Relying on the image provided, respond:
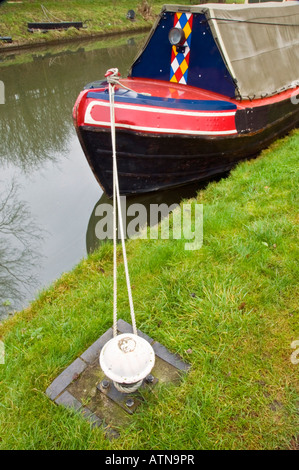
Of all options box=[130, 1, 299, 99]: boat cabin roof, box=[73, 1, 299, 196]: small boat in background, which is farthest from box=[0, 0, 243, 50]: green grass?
box=[73, 1, 299, 196]: small boat in background

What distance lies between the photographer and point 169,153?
14.7 feet

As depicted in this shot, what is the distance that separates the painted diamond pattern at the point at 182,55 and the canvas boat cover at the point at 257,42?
11cm

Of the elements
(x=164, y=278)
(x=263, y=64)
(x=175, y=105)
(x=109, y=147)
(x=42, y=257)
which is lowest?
(x=42, y=257)

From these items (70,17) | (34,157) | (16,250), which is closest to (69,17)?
(70,17)

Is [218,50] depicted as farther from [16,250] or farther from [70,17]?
[70,17]

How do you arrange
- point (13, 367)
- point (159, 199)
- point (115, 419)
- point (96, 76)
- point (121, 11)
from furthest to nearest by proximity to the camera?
point (121, 11), point (96, 76), point (159, 199), point (13, 367), point (115, 419)

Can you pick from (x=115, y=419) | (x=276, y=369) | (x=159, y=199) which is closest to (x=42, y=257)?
(x=159, y=199)

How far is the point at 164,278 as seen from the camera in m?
2.66

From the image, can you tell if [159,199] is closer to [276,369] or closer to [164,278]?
[164,278]

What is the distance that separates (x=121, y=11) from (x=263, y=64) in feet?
67.6

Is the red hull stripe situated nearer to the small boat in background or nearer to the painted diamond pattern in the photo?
the small boat in background

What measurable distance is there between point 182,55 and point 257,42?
1.37 m

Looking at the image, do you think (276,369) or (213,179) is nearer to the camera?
(276,369)
